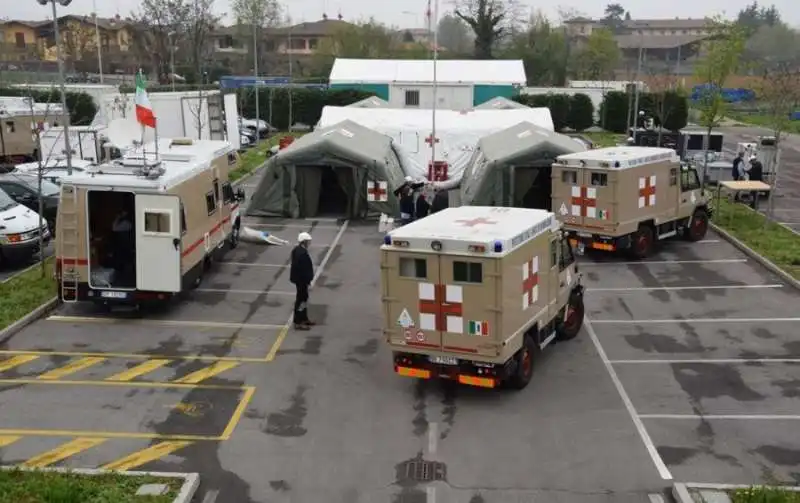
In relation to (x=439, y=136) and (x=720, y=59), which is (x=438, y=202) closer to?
(x=439, y=136)

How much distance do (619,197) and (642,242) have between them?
176 centimetres

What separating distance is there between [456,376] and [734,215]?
16286mm

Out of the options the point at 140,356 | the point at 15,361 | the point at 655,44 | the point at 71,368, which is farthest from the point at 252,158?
the point at 655,44

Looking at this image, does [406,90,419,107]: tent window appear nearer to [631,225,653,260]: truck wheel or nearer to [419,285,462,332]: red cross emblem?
[631,225,653,260]: truck wheel

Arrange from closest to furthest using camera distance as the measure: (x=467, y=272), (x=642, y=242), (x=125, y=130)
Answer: (x=467, y=272), (x=125, y=130), (x=642, y=242)

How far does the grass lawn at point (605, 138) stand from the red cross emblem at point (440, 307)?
33.4m

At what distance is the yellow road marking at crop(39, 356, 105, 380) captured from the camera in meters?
13.0

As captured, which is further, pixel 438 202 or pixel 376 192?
pixel 376 192

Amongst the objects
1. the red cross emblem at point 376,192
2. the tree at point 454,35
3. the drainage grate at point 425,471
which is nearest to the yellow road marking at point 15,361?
the drainage grate at point 425,471

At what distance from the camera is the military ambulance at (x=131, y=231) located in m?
15.1

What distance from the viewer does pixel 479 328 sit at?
445 inches

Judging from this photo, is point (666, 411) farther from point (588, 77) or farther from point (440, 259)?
point (588, 77)

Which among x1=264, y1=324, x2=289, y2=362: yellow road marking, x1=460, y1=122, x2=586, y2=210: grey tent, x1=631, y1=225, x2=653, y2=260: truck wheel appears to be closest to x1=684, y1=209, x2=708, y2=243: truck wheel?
x1=631, y1=225, x2=653, y2=260: truck wheel

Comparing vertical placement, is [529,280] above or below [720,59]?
below
